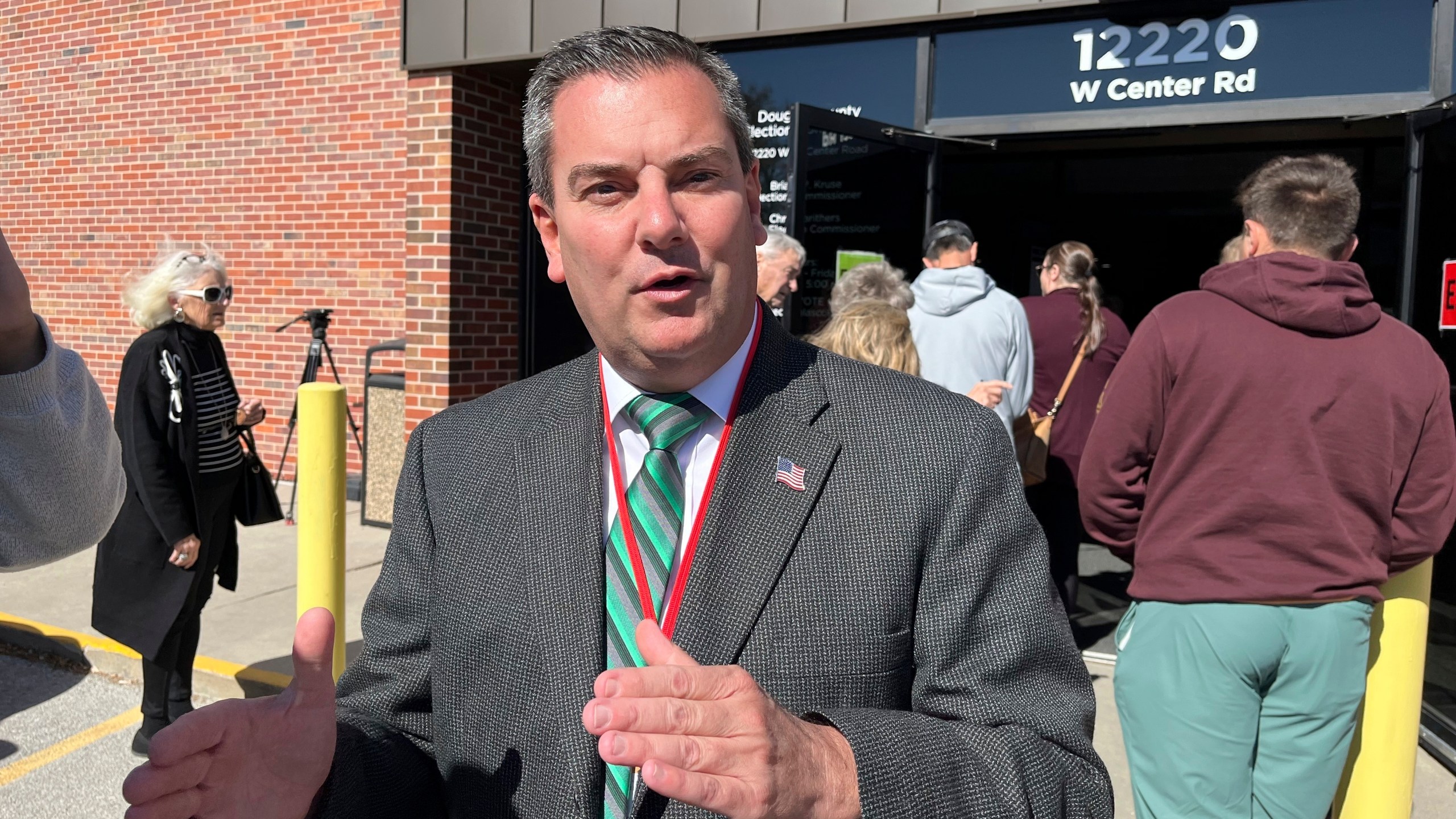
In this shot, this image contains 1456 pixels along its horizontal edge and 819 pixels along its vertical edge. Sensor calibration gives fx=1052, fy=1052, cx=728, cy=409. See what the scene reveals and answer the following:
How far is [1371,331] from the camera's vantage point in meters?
2.74

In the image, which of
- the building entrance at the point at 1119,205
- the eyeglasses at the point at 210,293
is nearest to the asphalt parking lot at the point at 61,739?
the eyeglasses at the point at 210,293

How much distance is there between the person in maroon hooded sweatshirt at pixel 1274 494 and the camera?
270cm

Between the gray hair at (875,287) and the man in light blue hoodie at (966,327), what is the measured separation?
1.06ft

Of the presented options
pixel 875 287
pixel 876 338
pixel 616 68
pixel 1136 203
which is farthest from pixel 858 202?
pixel 1136 203

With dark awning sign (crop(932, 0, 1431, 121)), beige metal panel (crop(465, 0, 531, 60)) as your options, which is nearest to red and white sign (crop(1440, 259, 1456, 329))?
dark awning sign (crop(932, 0, 1431, 121))

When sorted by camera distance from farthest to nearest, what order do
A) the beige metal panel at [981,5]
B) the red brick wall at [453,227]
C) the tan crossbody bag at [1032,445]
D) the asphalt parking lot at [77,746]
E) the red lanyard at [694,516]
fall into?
the red brick wall at [453,227]
the beige metal panel at [981,5]
the tan crossbody bag at [1032,445]
the asphalt parking lot at [77,746]
the red lanyard at [694,516]

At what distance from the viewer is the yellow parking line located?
416 cm

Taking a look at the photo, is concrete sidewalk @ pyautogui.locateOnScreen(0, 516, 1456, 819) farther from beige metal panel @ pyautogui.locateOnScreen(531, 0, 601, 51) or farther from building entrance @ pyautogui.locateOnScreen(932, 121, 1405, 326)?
beige metal panel @ pyautogui.locateOnScreen(531, 0, 601, 51)

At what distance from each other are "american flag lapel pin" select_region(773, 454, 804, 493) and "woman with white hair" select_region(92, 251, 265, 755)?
3.47 m

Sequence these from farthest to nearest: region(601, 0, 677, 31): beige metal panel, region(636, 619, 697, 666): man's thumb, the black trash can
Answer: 1. the black trash can
2. region(601, 0, 677, 31): beige metal panel
3. region(636, 619, 697, 666): man's thumb

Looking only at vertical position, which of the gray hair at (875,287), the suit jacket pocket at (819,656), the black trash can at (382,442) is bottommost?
the black trash can at (382,442)

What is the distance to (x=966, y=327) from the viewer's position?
458 centimetres

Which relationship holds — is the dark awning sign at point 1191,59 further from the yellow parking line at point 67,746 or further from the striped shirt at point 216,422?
the yellow parking line at point 67,746

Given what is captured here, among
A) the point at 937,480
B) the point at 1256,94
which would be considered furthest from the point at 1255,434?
the point at 1256,94
